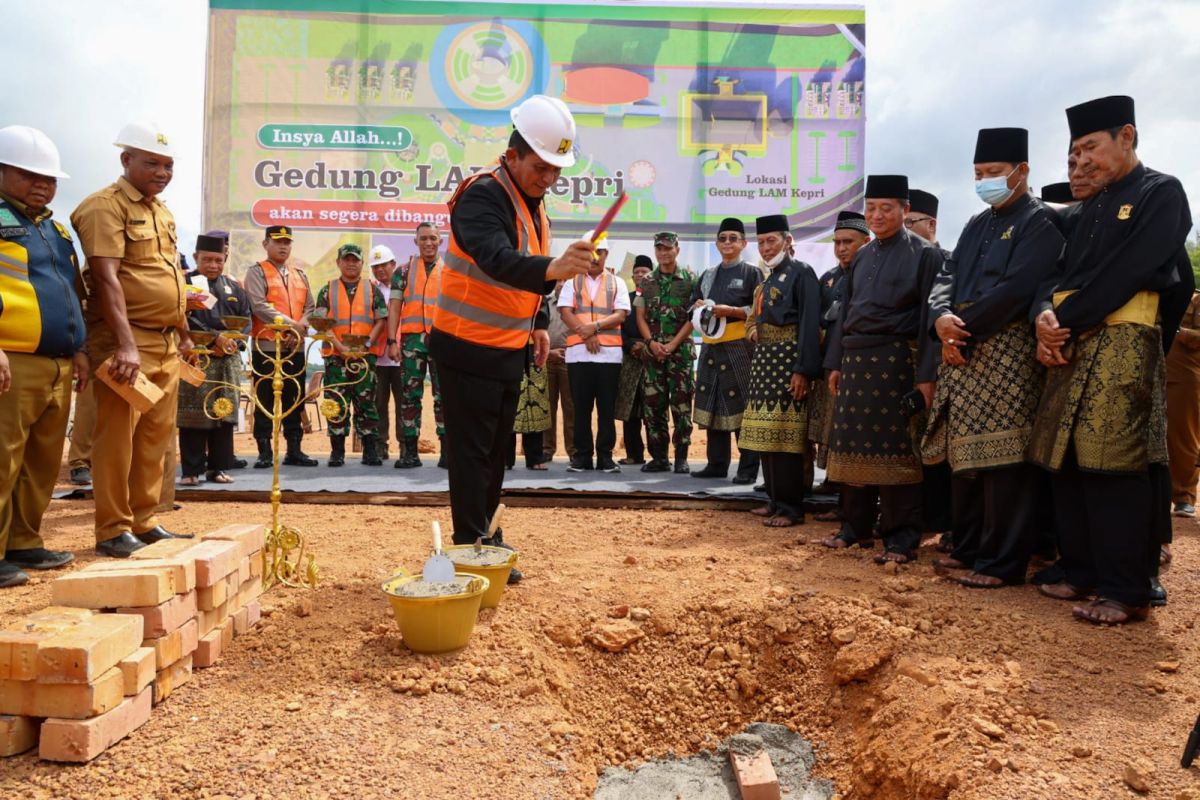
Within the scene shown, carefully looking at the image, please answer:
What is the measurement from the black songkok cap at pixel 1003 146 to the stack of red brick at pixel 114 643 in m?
3.62

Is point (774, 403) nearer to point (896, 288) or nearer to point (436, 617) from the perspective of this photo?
point (896, 288)

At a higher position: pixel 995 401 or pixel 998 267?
pixel 998 267

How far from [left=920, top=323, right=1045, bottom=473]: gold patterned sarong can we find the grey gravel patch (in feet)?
5.10

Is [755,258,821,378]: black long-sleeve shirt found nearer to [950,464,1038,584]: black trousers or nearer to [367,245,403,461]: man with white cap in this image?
[950,464,1038,584]: black trousers

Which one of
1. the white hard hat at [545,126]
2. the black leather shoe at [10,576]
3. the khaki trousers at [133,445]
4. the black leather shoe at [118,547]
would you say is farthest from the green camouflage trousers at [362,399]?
the white hard hat at [545,126]

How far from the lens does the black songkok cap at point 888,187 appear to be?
14.3ft

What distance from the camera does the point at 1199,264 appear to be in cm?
2344

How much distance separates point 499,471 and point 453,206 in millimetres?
1193

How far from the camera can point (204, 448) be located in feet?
21.8

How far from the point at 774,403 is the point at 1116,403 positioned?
7.39 feet

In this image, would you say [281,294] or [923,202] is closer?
[923,202]

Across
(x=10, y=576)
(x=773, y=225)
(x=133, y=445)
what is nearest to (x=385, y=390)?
(x=133, y=445)

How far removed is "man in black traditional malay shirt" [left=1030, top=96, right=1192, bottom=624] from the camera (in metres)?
3.24

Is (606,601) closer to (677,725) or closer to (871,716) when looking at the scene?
(677,725)
